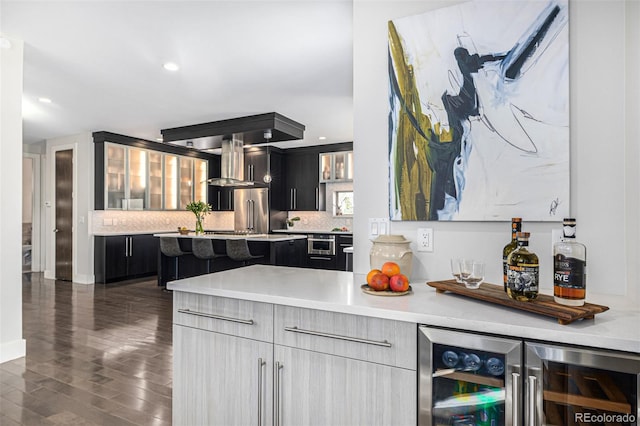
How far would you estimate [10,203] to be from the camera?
3.22 metres

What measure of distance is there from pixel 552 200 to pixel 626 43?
0.70 metres

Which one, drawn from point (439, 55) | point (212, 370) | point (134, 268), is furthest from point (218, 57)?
point (134, 268)

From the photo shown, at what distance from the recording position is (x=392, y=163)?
2.09 metres

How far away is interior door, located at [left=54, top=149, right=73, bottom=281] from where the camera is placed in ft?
23.1

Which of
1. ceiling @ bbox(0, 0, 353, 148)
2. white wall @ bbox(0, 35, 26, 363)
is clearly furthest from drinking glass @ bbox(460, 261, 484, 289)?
white wall @ bbox(0, 35, 26, 363)

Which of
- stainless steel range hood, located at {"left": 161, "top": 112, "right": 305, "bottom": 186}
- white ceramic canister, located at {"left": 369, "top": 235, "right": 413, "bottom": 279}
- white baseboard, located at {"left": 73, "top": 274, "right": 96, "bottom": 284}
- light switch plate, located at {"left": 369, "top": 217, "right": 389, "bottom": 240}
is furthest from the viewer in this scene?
white baseboard, located at {"left": 73, "top": 274, "right": 96, "bottom": 284}

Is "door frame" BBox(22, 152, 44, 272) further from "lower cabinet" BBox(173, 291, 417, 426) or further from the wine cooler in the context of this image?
the wine cooler

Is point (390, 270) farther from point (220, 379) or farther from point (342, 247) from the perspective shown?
point (342, 247)

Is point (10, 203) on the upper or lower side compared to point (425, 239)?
upper

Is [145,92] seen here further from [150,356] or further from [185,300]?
[185,300]

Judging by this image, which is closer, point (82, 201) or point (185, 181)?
point (82, 201)

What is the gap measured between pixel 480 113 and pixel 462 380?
4.04 feet

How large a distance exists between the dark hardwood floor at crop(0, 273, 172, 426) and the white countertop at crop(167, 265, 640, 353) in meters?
1.11
